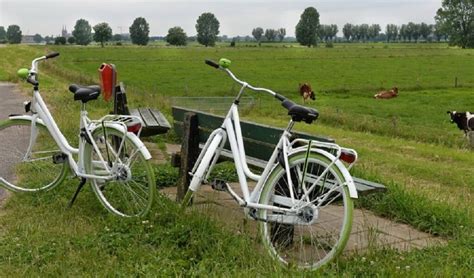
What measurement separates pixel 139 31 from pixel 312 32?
44956mm

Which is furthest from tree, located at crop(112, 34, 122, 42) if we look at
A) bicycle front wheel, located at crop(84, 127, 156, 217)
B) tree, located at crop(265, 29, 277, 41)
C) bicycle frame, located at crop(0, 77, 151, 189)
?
bicycle front wheel, located at crop(84, 127, 156, 217)

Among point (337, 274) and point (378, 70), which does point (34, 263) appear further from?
point (378, 70)

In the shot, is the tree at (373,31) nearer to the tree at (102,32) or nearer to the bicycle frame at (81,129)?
the tree at (102,32)

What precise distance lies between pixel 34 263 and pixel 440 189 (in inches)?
201

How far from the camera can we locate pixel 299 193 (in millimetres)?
3814

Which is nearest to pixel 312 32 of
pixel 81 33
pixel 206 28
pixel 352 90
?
pixel 206 28

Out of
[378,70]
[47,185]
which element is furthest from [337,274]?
[378,70]

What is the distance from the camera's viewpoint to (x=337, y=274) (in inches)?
134

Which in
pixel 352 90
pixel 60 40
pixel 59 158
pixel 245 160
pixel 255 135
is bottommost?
pixel 352 90

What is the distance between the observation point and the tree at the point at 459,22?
8525 centimetres

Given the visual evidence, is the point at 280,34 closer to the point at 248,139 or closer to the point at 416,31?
the point at 416,31

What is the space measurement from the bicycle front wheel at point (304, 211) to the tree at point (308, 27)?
129520 mm

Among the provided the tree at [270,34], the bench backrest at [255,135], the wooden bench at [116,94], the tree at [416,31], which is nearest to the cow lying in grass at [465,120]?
the wooden bench at [116,94]

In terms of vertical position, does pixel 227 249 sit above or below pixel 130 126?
below
